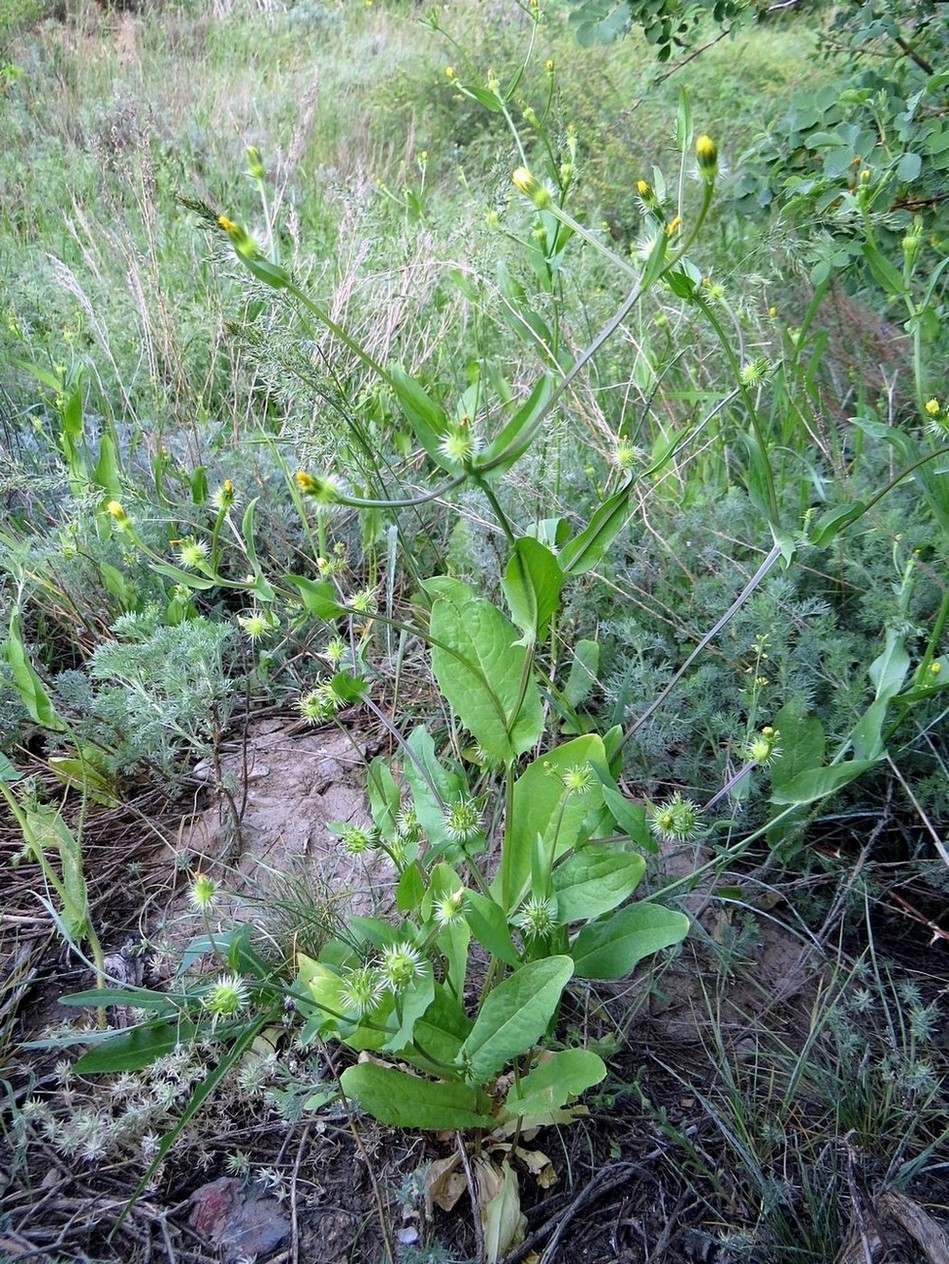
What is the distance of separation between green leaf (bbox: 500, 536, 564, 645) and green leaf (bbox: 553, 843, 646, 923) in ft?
1.16

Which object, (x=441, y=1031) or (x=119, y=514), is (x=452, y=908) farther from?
(x=119, y=514)

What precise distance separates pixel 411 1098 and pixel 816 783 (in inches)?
28.4

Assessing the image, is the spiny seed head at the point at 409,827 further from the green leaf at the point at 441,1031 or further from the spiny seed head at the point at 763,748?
the spiny seed head at the point at 763,748

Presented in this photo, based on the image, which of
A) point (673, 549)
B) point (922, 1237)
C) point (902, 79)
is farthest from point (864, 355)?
point (922, 1237)

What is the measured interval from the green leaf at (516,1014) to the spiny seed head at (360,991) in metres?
0.14

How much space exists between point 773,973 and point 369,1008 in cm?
74

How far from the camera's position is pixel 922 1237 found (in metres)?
1.07

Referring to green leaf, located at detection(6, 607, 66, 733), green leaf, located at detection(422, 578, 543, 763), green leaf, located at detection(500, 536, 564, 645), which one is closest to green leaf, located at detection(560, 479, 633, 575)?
green leaf, located at detection(500, 536, 564, 645)

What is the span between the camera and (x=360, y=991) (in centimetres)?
107

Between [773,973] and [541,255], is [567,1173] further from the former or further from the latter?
[541,255]

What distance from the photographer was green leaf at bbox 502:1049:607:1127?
1.12 metres

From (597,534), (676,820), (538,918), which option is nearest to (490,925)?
(538,918)

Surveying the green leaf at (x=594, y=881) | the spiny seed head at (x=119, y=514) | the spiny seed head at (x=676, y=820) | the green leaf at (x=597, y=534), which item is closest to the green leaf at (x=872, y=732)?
the spiny seed head at (x=676, y=820)

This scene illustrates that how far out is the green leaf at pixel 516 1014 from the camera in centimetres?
110
